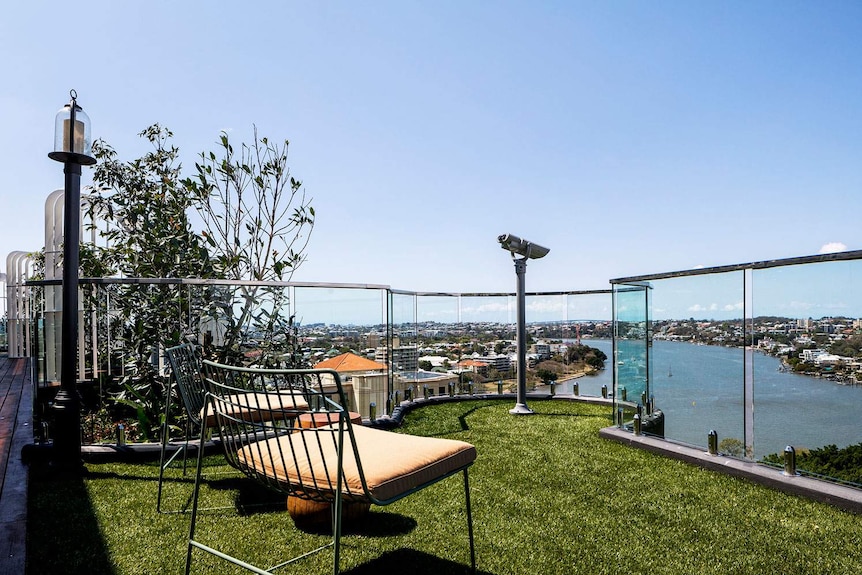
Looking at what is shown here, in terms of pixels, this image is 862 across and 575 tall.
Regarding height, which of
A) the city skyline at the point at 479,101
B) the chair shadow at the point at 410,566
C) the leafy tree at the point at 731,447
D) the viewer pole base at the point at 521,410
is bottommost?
the viewer pole base at the point at 521,410

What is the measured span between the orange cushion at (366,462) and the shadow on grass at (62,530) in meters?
1.02

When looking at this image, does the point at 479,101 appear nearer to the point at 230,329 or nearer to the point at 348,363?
the point at 348,363

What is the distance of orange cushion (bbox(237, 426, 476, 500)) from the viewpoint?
1.49 metres

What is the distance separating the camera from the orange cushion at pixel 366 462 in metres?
1.49

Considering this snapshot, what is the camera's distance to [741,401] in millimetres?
3504

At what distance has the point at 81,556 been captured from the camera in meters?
2.16

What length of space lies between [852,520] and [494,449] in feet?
7.23

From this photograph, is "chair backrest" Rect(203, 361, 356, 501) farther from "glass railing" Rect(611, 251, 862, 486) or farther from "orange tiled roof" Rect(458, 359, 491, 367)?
"orange tiled roof" Rect(458, 359, 491, 367)

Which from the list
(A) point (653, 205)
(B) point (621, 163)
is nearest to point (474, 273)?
(A) point (653, 205)

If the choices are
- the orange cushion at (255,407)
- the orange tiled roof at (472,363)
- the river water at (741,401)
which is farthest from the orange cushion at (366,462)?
the orange tiled roof at (472,363)

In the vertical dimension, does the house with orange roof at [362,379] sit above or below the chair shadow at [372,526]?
above

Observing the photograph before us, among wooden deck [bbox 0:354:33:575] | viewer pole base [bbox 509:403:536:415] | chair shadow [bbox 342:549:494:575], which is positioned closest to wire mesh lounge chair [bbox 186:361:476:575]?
chair shadow [bbox 342:549:494:575]

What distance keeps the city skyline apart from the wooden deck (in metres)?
2.06

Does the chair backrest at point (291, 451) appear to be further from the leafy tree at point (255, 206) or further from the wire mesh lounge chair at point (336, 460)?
the leafy tree at point (255, 206)
